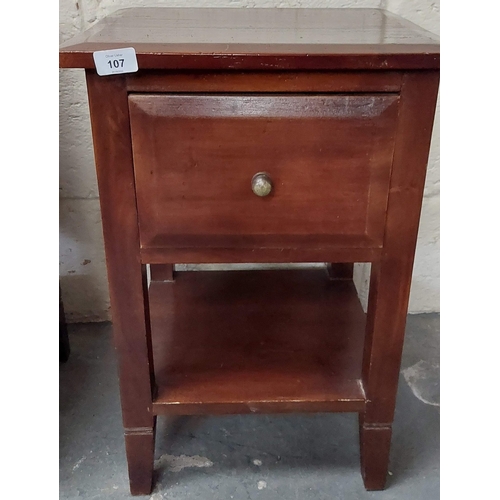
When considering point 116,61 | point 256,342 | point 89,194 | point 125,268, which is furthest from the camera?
point 89,194

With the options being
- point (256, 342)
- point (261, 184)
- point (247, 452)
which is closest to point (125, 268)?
point (261, 184)

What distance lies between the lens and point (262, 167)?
688 millimetres

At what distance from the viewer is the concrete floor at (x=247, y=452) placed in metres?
0.94

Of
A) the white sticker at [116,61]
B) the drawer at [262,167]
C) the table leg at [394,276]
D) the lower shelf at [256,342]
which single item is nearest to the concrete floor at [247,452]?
the table leg at [394,276]

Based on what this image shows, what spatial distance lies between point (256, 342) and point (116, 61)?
1.84 ft

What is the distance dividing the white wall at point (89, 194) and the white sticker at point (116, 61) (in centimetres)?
53

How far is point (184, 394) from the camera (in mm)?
870

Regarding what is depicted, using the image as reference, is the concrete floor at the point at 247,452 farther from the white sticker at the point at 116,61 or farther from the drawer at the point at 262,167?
the white sticker at the point at 116,61

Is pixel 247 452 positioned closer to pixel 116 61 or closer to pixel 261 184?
pixel 261 184

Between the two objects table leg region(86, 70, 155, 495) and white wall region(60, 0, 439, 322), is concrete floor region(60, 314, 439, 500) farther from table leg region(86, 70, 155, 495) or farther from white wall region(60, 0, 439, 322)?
white wall region(60, 0, 439, 322)

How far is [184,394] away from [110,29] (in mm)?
572

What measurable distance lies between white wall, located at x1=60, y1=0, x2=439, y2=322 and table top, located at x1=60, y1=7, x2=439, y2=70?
0.63 feet

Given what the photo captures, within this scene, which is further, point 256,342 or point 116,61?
point 256,342

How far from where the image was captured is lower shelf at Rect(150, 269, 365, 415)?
864mm
